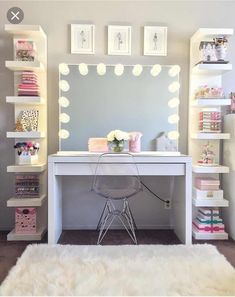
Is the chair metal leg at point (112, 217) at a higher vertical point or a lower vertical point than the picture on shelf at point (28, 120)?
lower

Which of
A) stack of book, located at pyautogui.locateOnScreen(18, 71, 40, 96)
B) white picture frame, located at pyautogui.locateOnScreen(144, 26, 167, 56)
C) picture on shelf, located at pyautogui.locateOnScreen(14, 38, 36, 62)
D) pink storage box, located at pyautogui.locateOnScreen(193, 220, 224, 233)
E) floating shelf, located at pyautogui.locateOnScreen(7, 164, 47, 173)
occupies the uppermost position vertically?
white picture frame, located at pyautogui.locateOnScreen(144, 26, 167, 56)

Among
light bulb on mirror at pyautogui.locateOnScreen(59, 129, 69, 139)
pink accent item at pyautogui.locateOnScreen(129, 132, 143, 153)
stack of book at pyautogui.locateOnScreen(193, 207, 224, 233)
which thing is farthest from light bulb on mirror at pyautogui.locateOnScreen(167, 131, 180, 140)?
light bulb on mirror at pyautogui.locateOnScreen(59, 129, 69, 139)

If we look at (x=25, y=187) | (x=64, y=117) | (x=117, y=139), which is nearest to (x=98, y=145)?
(x=117, y=139)

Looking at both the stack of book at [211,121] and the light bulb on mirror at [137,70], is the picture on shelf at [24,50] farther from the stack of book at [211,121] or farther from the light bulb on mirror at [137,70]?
the stack of book at [211,121]

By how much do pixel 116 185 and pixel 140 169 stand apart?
1.11ft

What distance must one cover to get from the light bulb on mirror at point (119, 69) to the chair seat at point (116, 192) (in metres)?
1.25

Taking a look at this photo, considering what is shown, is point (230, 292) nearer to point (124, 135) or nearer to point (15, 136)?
point (124, 135)

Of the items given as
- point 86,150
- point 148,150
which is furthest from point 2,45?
point 148,150

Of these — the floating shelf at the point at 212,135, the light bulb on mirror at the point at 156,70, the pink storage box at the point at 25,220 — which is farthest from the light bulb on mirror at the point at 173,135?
the pink storage box at the point at 25,220

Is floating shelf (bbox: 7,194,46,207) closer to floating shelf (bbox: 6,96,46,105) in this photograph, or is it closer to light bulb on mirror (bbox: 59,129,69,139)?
light bulb on mirror (bbox: 59,129,69,139)

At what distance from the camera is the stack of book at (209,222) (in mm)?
2945

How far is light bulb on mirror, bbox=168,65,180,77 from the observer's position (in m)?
3.17

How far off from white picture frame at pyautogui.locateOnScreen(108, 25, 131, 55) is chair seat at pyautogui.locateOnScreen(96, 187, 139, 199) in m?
1.45

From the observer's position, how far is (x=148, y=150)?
319 cm
